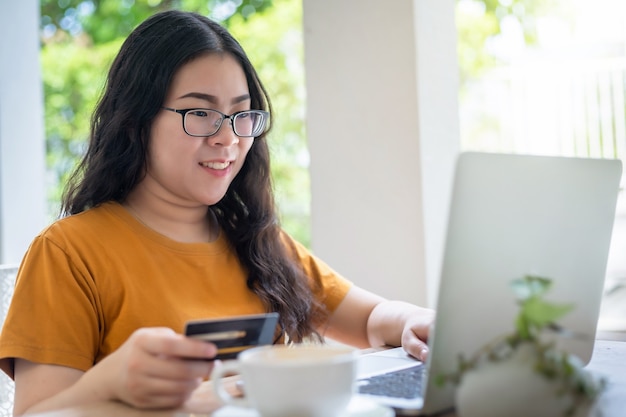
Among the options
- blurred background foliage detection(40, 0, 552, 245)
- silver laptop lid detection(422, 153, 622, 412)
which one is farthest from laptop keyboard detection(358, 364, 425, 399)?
blurred background foliage detection(40, 0, 552, 245)

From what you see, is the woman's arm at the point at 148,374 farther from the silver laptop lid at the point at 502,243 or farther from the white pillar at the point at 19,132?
the white pillar at the point at 19,132

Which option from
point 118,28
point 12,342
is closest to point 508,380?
point 12,342

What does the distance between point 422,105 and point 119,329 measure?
109 cm

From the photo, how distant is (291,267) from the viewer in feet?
5.32

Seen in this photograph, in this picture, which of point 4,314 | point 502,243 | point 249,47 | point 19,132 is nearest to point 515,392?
point 502,243

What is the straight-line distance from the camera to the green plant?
2.33ft

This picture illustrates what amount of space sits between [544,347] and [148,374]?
0.41 metres

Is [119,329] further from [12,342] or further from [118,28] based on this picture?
[118,28]

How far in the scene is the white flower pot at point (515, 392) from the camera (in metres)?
0.71

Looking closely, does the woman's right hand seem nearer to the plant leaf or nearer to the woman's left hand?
the plant leaf

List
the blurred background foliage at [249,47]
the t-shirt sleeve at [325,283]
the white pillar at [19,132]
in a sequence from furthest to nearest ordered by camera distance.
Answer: the blurred background foliage at [249,47] < the white pillar at [19,132] < the t-shirt sleeve at [325,283]

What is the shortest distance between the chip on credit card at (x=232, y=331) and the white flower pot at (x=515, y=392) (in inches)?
8.2

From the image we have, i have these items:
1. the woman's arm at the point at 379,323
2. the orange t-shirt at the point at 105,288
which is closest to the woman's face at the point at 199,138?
the orange t-shirt at the point at 105,288

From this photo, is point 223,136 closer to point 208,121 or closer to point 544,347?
point 208,121
